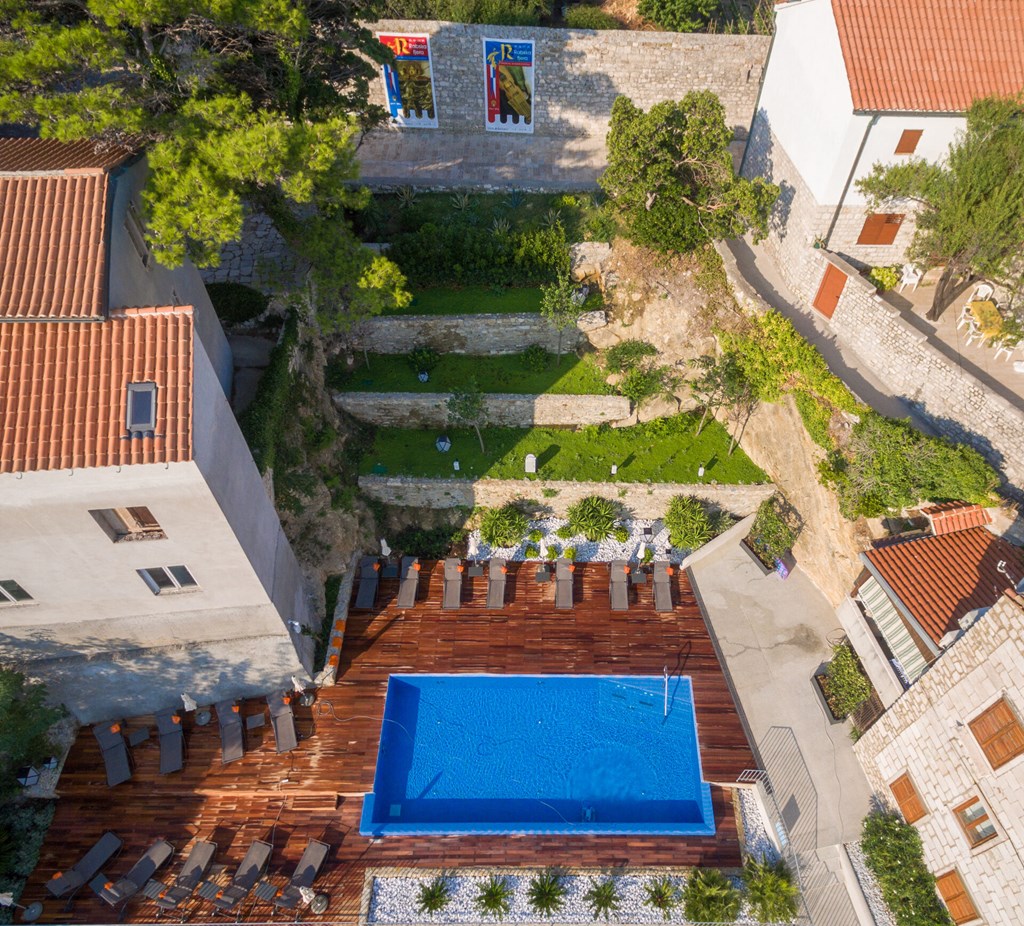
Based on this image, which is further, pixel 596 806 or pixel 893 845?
pixel 596 806

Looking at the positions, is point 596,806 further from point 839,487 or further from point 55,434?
point 55,434

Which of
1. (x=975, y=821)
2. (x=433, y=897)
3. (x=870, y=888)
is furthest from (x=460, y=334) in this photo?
A: (x=870, y=888)

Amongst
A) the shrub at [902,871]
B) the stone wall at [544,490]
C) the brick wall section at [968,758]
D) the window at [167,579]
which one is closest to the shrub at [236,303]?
the stone wall at [544,490]

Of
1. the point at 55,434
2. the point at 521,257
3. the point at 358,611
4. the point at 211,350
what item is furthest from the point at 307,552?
the point at 521,257

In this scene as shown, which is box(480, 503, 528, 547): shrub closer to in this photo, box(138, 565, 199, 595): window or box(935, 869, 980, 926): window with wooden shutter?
box(138, 565, 199, 595): window

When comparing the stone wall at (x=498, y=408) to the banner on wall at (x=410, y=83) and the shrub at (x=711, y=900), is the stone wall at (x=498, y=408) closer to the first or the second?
the shrub at (x=711, y=900)

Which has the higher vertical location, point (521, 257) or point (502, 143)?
point (502, 143)

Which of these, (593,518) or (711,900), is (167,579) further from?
(711,900)
